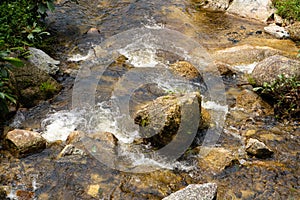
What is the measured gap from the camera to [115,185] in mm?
5473

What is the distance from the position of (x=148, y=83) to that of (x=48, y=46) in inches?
134

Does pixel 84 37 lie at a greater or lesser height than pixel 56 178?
greater

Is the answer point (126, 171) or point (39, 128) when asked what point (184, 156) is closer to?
point (126, 171)

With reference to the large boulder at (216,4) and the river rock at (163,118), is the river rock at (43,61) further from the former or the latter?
the large boulder at (216,4)

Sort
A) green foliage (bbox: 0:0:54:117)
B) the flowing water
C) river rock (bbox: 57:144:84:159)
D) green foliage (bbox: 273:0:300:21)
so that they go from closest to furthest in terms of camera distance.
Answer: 1. the flowing water
2. river rock (bbox: 57:144:84:159)
3. green foliage (bbox: 0:0:54:117)
4. green foliage (bbox: 273:0:300:21)

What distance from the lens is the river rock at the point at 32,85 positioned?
7.14 meters

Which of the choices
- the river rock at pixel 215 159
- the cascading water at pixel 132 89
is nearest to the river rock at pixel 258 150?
the river rock at pixel 215 159

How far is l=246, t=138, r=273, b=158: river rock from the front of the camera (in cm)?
598

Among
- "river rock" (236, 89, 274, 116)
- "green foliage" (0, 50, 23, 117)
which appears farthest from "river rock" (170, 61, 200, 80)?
"green foliage" (0, 50, 23, 117)

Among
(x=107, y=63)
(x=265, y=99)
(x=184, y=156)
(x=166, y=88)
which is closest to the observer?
(x=184, y=156)

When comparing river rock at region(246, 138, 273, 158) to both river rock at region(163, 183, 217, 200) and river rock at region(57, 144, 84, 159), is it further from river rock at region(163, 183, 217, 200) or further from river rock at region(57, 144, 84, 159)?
river rock at region(57, 144, 84, 159)

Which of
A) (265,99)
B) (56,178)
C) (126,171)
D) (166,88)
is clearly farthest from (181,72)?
(56,178)

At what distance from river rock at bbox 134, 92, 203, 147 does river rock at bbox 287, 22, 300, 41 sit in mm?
6026

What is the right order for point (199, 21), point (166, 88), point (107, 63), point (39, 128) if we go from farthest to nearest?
point (199, 21) → point (107, 63) → point (166, 88) → point (39, 128)
